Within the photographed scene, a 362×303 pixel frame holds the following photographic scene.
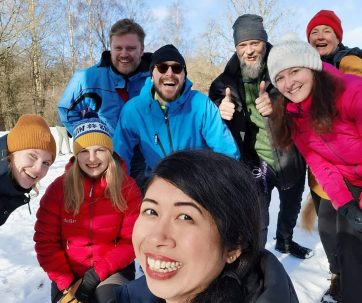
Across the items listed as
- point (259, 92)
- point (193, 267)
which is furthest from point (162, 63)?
point (193, 267)

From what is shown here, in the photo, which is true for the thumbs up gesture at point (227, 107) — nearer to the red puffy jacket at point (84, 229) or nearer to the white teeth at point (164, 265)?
the red puffy jacket at point (84, 229)

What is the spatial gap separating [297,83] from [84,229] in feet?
5.52

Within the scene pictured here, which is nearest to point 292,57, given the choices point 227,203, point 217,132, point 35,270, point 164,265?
point 217,132

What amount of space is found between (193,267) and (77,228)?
4.89 ft

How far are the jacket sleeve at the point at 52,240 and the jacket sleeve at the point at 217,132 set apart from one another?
1110 millimetres

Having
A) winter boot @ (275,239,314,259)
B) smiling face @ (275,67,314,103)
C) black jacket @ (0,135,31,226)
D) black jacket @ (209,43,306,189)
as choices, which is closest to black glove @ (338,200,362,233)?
black jacket @ (209,43,306,189)

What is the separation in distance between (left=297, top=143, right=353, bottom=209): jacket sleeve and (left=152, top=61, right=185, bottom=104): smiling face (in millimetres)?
945

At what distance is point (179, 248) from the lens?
3.73 feet

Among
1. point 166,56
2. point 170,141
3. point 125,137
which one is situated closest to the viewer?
point 166,56

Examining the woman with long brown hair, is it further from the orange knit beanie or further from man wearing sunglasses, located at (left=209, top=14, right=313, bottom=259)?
the orange knit beanie

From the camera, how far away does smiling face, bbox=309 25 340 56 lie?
3.13 metres

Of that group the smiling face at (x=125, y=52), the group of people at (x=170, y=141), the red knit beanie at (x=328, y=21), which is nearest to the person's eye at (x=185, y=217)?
the group of people at (x=170, y=141)

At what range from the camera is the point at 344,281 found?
2143 mm

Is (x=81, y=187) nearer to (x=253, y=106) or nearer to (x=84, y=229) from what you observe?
(x=84, y=229)
